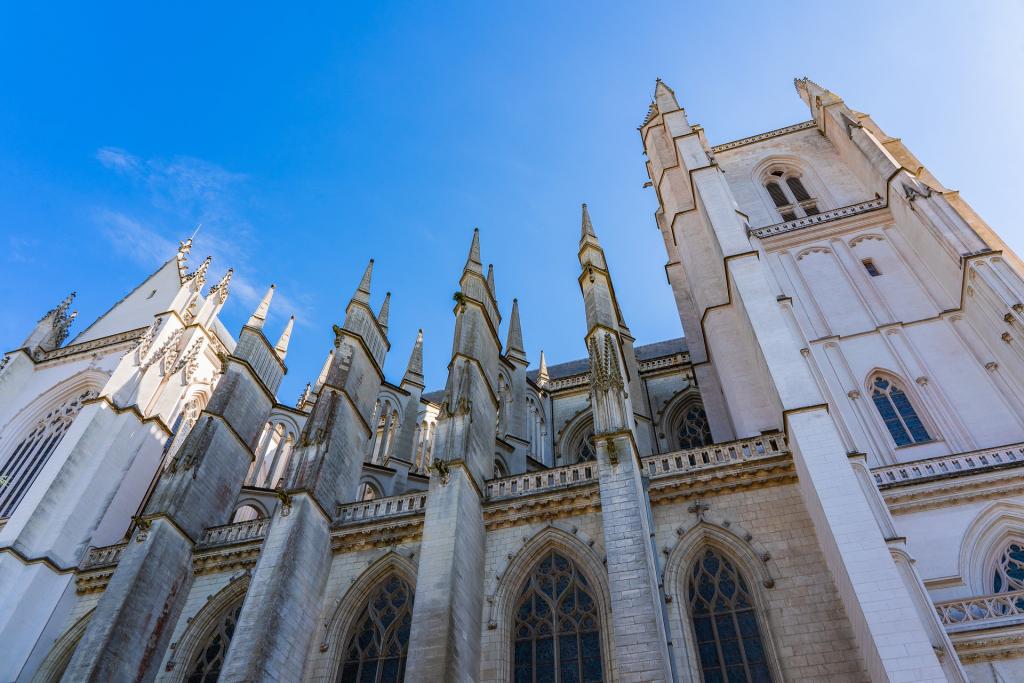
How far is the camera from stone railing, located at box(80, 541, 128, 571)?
1331 cm

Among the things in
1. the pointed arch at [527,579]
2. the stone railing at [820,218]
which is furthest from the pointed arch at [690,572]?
the stone railing at [820,218]

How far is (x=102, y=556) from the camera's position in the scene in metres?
13.5

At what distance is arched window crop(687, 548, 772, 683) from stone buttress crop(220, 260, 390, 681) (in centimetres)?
603

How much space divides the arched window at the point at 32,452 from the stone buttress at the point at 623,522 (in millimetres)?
13363

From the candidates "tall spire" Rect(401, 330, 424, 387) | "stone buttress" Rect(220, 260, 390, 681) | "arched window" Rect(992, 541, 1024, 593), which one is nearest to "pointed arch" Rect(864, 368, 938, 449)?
"arched window" Rect(992, 541, 1024, 593)

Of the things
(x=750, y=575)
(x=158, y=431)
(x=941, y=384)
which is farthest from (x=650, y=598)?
(x=158, y=431)

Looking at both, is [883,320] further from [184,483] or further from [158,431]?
[158,431]

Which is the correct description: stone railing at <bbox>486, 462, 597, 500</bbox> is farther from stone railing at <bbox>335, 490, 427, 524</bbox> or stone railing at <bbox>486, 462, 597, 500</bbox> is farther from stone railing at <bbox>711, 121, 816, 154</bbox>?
stone railing at <bbox>711, 121, 816, 154</bbox>

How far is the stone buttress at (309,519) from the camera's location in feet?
32.3

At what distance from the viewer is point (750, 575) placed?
968 centimetres

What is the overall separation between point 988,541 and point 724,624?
4.08 metres

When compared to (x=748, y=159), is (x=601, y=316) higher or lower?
lower

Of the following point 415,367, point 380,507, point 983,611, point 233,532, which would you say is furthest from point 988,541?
point 415,367

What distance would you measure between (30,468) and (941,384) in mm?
21295
